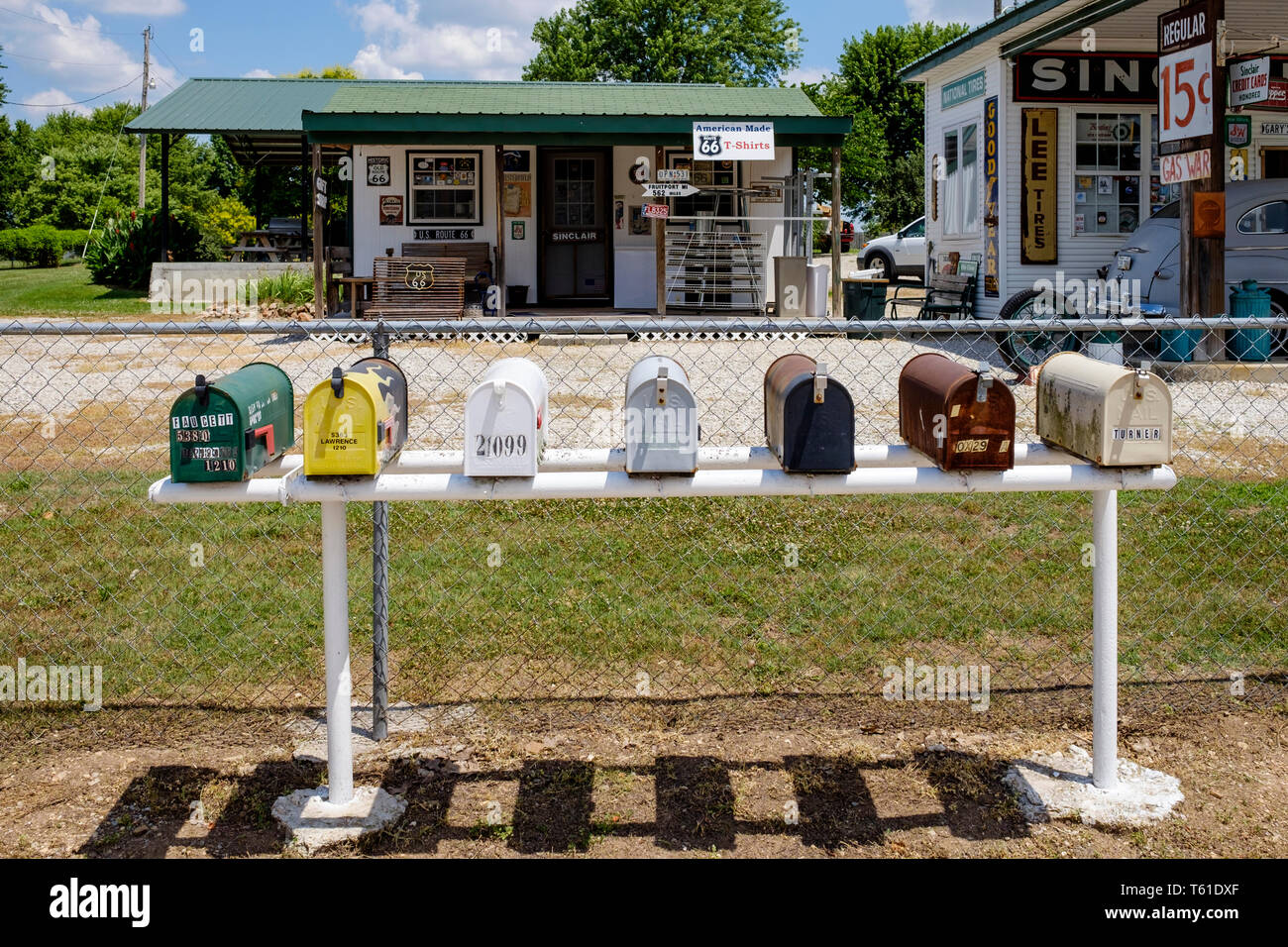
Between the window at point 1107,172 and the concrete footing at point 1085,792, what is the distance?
569 inches

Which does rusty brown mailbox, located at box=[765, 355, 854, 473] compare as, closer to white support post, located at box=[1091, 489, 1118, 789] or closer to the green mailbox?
white support post, located at box=[1091, 489, 1118, 789]

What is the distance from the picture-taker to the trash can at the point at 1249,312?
13.0m

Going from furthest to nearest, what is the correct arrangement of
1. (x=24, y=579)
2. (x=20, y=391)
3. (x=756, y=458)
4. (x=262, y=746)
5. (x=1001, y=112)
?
(x=1001, y=112), (x=20, y=391), (x=24, y=579), (x=262, y=746), (x=756, y=458)

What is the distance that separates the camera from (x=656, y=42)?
53.7m

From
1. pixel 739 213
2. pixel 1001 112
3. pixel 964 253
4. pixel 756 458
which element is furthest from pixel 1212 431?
pixel 739 213

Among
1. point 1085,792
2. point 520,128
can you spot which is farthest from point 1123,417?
point 520,128

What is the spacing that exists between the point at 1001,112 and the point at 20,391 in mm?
12939

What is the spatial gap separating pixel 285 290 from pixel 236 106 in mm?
7396

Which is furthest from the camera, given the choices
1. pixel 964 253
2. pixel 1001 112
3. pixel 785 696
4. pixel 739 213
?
pixel 739 213

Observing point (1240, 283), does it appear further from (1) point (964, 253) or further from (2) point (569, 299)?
(2) point (569, 299)

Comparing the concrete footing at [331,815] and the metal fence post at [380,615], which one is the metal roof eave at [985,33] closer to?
the metal fence post at [380,615]

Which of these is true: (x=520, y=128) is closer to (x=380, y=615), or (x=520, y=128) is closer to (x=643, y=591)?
(x=643, y=591)

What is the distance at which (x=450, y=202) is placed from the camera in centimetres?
2041

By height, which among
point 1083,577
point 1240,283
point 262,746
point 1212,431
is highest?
point 1240,283
